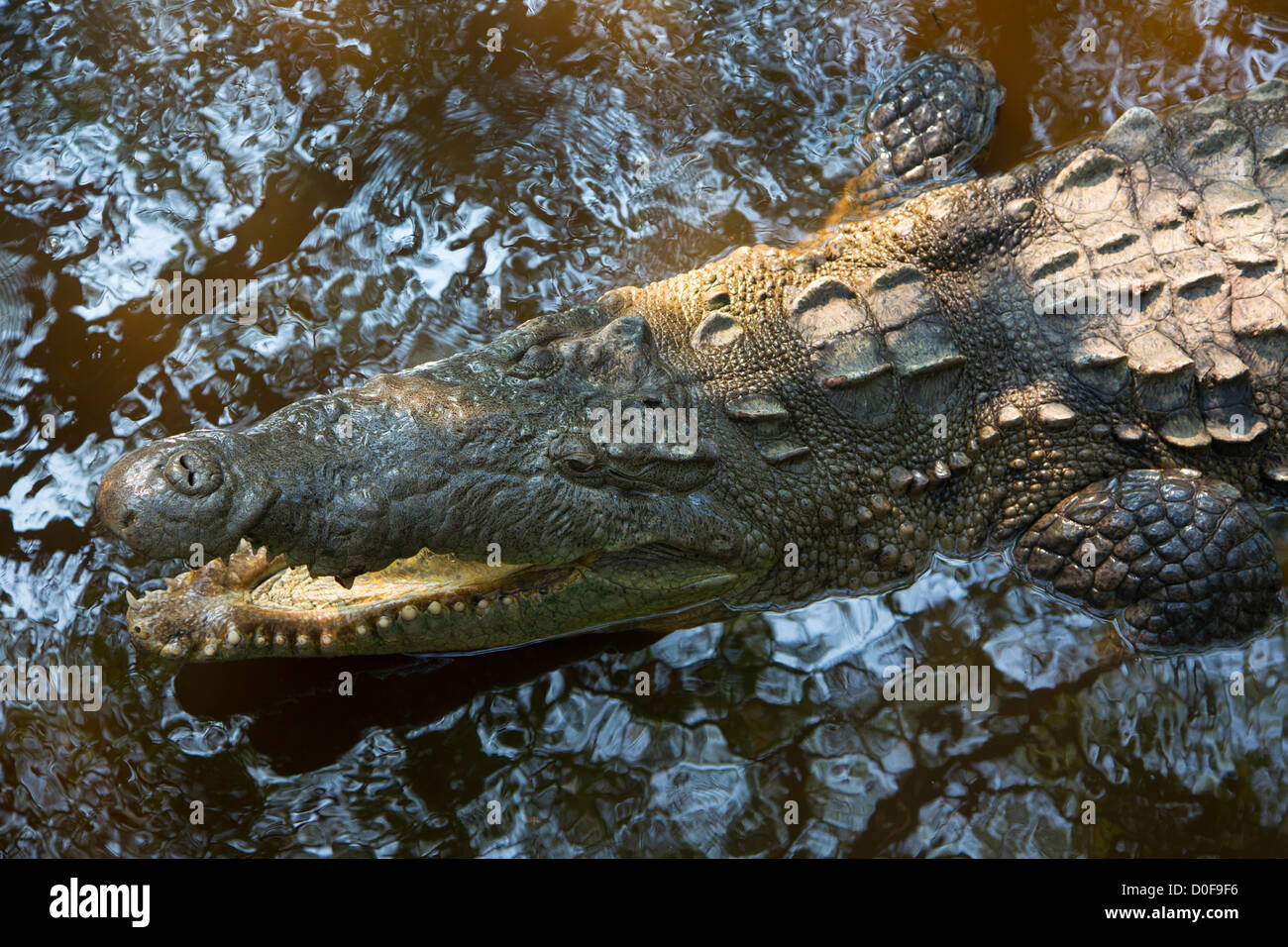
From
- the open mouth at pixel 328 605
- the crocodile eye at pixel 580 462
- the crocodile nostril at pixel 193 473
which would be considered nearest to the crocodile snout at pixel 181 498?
the crocodile nostril at pixel 193 473

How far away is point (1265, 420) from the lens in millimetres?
4379

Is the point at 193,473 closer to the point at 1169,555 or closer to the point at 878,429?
the point at 878,429

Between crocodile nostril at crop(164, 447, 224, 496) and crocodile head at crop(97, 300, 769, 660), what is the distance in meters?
0.01

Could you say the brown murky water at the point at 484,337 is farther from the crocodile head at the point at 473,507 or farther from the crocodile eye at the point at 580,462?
the crocodile eye at the point at 580,462

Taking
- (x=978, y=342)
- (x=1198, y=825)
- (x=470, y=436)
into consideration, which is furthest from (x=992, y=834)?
(x=470, y=436)

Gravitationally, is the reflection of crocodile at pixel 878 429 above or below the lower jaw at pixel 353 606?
above

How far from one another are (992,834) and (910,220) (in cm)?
265

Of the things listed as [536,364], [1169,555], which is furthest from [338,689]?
[1169,555]

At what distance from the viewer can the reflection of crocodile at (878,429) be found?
152 inches

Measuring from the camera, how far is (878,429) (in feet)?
14.0

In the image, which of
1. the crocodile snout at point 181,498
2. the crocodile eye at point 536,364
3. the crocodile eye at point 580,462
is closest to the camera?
the crocodile snout at point 181,498

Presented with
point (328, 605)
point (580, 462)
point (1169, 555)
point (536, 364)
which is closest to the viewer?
point (580, 462)

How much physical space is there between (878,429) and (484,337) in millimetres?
2023

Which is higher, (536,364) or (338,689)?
(536,364)
